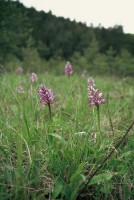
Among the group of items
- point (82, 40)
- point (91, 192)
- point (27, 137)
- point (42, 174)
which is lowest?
point (91, 192)

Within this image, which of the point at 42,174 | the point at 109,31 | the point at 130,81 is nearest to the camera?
the point at 42,174

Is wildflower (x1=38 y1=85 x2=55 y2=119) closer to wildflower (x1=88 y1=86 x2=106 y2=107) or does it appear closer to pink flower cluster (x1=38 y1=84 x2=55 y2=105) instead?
pink flower cluster (x1=38 y1=84 x2=55 y2=105)

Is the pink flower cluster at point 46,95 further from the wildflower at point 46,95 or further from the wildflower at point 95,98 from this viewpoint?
the wildflower at point 95,98

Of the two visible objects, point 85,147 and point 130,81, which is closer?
point 85,147

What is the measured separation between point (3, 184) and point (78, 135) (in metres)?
0.65

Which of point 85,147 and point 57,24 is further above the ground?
point 57,24

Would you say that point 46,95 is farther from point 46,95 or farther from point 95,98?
point 95,98

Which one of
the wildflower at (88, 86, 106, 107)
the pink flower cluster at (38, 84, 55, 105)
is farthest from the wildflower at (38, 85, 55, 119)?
the wildflower at (88, 86, 106, 107)

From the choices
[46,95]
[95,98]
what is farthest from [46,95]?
[95,98]

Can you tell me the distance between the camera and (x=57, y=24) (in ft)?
179

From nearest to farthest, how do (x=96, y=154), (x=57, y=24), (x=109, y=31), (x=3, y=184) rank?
(x=3, y=184), (x=96, y=154), (x=57, y=24), (x=109, y=31)

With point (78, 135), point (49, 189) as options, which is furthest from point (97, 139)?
point (49, 189)

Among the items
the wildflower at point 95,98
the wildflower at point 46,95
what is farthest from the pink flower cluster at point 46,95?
the wildflower at point 95,98

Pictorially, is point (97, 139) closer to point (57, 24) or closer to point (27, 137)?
point (27, 137)
